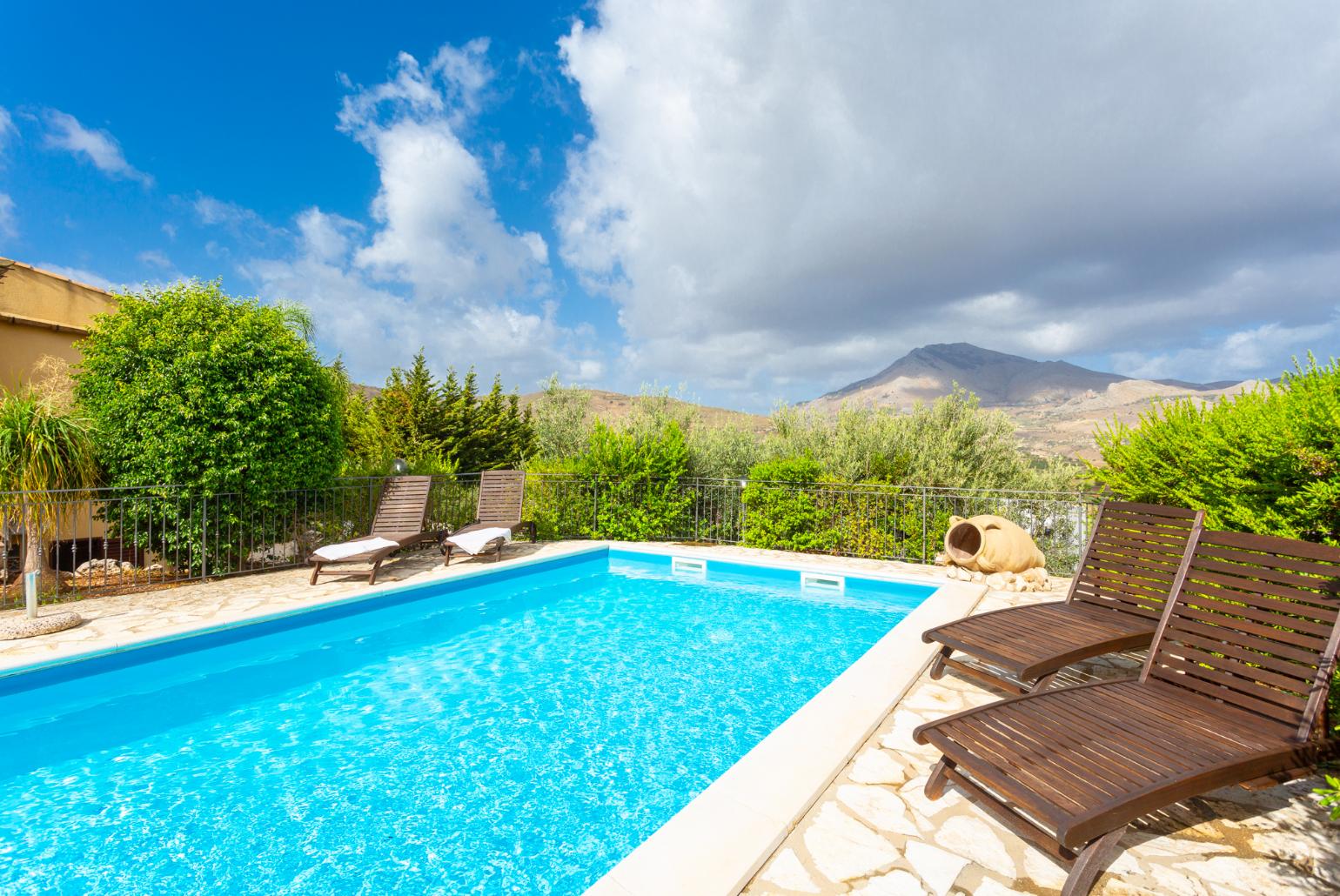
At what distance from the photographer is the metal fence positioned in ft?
20.7

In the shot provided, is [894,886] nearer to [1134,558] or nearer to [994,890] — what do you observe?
[994,890]

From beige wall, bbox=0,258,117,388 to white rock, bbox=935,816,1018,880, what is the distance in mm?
11789

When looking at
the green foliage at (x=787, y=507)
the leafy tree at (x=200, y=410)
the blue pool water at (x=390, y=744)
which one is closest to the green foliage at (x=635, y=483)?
the green foliage at (x=787, y=507)

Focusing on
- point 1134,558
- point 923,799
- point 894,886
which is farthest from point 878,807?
point 1134,558

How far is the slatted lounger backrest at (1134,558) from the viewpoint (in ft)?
12.5

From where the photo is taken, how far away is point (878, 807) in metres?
2.41

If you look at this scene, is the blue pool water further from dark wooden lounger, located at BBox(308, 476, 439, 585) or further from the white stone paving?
dark wooden lounger, located at BBox(308, 476, 439, 585)

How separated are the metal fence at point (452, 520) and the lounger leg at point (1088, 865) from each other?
6944mm

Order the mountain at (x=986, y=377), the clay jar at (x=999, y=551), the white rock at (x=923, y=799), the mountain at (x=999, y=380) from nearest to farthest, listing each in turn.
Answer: the white rock at (x=923, y=799) < the clay jar at (x=999, y=551) < the mountain at (x=999, y=380) < the mountain at (x=986, y=377)

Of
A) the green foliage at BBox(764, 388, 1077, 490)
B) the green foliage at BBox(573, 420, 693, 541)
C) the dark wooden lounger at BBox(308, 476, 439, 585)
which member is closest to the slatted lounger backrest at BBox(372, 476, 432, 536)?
the dark wooden lounger at BBox(308, 476, 439, 585)

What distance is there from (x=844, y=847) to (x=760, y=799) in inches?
15.6

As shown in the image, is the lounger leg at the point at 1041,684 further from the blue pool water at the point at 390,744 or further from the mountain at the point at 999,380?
the mountain at the point at 999,380

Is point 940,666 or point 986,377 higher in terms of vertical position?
point 986,377

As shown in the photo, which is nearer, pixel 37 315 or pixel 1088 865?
pixel 1088 865
